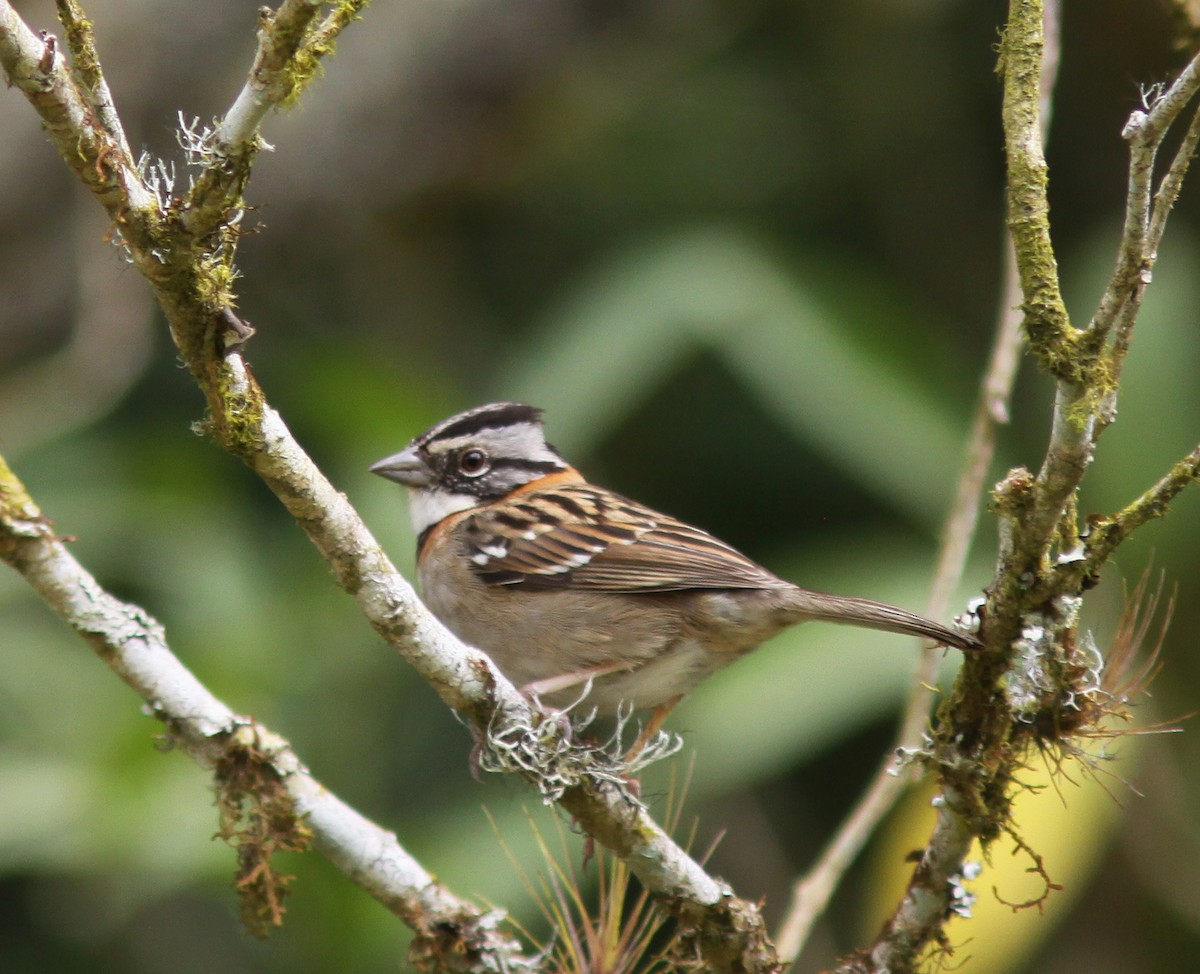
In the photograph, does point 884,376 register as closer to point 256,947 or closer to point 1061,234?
point 1061,234

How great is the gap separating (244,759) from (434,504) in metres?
1.83

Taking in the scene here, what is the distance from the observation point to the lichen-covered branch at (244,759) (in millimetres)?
2809

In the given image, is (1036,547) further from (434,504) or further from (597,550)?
(434,504)

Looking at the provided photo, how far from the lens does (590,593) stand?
4.19 meters

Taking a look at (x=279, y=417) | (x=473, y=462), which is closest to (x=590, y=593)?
(x=473, y=462)

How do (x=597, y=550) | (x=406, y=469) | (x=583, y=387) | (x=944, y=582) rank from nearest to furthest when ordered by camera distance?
(x=944, y=582), (x=597, y=550), (x=406, y=469), (x=583, y=387)

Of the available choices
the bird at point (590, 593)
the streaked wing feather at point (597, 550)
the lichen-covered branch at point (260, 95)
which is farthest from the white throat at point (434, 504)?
the lichen-covered branch at point (260, 95)

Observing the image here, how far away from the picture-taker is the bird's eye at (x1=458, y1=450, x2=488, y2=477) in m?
4.73

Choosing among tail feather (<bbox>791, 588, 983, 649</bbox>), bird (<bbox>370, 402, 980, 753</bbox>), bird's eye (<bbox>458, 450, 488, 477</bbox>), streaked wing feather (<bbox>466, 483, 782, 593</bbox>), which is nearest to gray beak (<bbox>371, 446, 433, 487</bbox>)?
bird (<bbox>370, 402, 980, 753</bbox>)

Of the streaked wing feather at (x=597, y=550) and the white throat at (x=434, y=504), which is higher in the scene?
the streaked wing feather at (x=597, y=550)

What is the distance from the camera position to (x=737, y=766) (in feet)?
17.0

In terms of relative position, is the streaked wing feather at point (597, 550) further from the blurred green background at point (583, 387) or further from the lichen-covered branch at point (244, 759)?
the lichen-covered branch at point (244, 759)

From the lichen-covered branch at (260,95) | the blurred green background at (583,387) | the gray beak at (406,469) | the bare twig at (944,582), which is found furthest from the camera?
the blurred green background at (583,387)

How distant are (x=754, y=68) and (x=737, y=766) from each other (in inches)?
167
